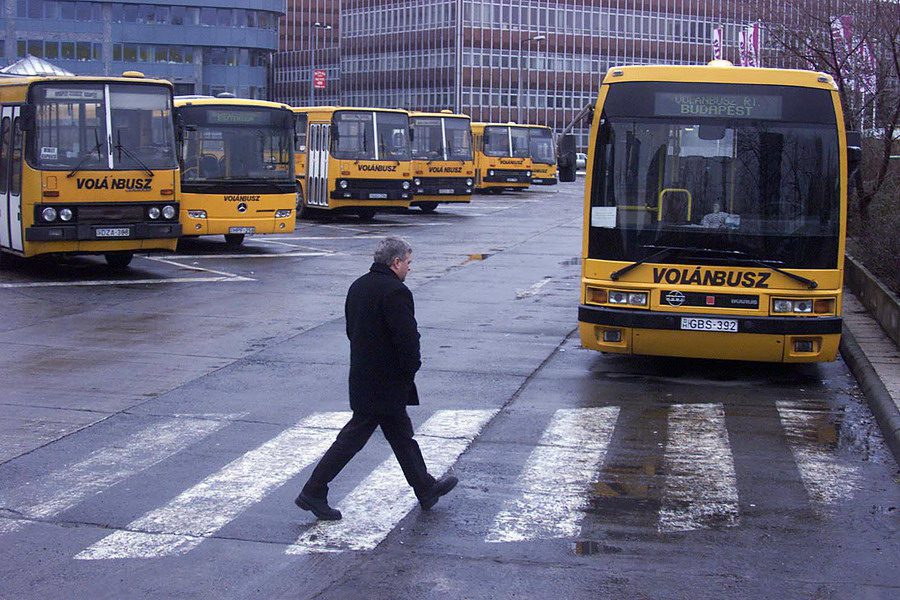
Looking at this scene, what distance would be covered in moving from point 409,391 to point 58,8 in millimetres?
96449

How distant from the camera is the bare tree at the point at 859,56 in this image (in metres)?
21.4

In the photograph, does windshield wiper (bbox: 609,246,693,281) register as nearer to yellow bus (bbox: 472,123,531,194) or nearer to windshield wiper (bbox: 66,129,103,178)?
windshield wiper (bbox: 66,129,103,178)

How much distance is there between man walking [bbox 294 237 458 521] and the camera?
23.9ft

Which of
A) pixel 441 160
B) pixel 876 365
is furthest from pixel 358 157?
pixel 876 365

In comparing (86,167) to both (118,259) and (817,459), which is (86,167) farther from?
(817,459)

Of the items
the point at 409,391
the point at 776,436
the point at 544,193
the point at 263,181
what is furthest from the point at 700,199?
the point at 544,193

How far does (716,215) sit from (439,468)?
15.1 ft

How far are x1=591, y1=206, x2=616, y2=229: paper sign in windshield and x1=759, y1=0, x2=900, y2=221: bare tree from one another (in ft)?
31.1

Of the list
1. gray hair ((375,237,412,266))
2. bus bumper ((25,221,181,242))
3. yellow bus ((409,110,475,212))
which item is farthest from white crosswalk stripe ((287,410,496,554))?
yellow bus ((409,110,475,212))

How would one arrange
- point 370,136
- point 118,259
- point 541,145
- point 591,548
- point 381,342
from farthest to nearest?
point 541,145 < point 370,136 < point 118,259 < point 381,342 < point 591,548

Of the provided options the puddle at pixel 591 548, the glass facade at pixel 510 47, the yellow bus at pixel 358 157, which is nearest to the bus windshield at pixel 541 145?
the yellow bus at pixel 358 157

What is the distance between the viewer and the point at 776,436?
1023cm

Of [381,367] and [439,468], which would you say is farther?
[439,468]

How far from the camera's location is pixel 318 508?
24.5 ft
